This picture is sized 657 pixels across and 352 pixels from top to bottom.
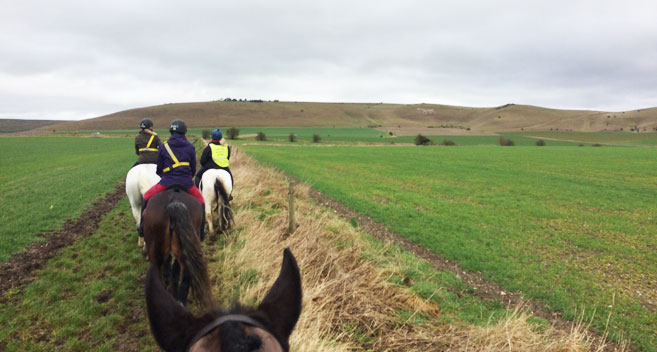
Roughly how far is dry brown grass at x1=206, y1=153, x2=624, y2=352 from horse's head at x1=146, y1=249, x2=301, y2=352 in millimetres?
1927

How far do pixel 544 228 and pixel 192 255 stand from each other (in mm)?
11924

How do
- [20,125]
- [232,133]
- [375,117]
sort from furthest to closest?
1. [20,125]
2. [375,117]
3. [232,133]

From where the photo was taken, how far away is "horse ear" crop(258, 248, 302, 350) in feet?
4.83

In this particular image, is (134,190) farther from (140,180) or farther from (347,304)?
(347,304)

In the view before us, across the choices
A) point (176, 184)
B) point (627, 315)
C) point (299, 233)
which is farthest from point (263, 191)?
point (627, 315)

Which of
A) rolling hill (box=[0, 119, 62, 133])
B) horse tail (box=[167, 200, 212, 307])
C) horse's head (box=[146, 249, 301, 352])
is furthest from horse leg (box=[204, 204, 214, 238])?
rolling hill (box=[0, 119, 62, 133])

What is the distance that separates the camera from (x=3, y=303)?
16.0 ft

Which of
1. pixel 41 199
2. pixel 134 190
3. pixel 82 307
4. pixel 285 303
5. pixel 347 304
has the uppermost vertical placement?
pixel 285 303

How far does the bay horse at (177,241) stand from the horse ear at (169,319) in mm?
2339

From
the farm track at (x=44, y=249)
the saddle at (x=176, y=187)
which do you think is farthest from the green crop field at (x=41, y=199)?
the saddle at (x=176, y=187)

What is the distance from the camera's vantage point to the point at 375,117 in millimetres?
141625

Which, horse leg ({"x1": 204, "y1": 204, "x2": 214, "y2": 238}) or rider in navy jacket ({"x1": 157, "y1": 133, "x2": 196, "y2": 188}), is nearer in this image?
rider in navy jacket ({"x1": 157, "y1": 133, "x2": 196, "y2": 188})

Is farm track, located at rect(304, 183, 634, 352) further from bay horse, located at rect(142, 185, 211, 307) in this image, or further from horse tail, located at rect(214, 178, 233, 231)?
horse tail, located at rect(214, 178, 233, 231)

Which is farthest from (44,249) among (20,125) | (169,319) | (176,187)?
(20,125)
